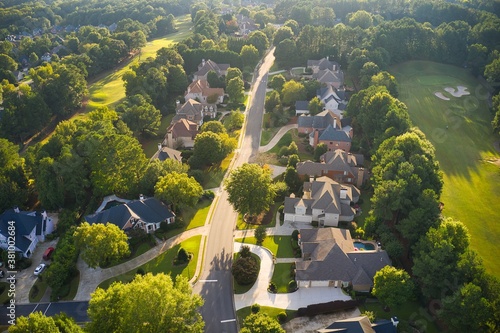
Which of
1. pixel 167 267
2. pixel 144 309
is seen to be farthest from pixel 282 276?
pixel 144 309

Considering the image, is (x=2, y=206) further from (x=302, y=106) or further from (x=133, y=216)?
(x=302, y=106)

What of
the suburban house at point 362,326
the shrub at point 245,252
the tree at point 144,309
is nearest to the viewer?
the tree at point 144,309

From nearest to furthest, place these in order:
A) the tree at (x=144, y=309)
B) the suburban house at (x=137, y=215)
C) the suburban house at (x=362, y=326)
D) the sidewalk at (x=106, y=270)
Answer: the tree at (x=144, y=309) → the suburban house at (x=362, y=326) → the sidewalk at (x=106, y=270) → the suburban house at (x=137, y=215)

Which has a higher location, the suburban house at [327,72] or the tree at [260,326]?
the suburban house at [327,72]

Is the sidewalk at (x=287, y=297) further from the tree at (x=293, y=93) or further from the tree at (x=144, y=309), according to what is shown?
the tree at (x=293, y=93)

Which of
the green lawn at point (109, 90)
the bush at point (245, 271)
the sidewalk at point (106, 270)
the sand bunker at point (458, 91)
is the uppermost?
the sand bunker at point (458, 91)

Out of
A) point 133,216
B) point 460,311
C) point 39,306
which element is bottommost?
point 39,306

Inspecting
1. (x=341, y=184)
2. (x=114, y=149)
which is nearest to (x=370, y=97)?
(x=341, y=184)

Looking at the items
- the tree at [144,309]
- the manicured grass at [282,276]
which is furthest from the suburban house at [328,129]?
the tree at [144,309]
